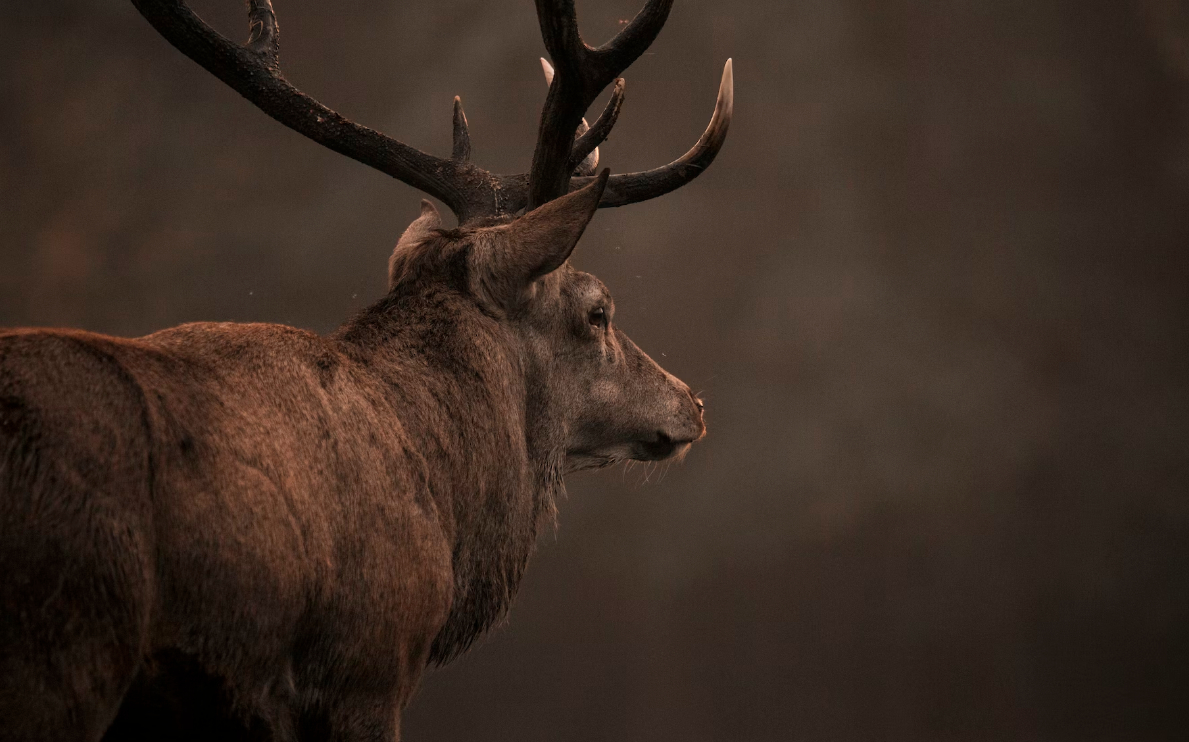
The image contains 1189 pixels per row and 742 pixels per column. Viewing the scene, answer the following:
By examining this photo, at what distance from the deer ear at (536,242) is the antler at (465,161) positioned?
0.43 m

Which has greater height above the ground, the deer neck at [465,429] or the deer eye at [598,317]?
the deer eye at [598,317]

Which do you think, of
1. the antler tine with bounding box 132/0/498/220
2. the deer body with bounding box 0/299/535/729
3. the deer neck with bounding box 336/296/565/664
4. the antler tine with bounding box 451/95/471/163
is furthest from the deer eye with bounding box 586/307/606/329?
the antler tine with bounding box 451/95/471/163

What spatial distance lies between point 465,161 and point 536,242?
0.99 meters

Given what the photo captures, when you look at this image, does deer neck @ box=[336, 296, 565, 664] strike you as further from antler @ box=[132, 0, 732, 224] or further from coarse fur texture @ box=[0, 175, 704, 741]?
antler @ box=[132, 0, 732, 224]

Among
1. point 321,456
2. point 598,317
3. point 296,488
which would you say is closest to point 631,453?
point 598,317

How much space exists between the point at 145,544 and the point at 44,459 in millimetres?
201

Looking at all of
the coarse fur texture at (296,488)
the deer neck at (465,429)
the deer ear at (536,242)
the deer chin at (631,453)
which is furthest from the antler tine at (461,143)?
the deer chin at (631,453)

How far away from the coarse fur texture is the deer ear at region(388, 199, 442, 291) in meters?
0.03

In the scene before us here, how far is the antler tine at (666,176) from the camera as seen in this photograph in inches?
139

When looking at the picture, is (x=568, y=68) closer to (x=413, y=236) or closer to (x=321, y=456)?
(x=413, y=236)

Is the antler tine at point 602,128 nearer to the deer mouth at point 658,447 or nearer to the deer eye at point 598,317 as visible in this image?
the deer eye at point 598,317

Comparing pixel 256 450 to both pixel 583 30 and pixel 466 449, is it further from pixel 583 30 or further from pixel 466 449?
pixel 583 30

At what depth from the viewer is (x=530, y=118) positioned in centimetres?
647

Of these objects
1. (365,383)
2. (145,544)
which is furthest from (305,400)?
(145,544)
